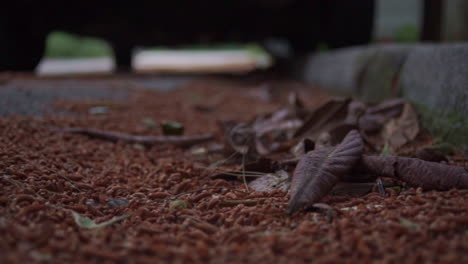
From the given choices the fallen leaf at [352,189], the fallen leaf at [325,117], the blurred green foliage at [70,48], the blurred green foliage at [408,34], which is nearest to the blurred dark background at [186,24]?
the blurred green foliage at [408,34]

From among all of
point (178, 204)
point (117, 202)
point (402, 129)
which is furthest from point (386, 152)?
point (117, 202)

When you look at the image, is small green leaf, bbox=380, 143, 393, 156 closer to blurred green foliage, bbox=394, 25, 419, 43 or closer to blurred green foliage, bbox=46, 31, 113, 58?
blurred green foliage, bbox=394, 25, 419, 43

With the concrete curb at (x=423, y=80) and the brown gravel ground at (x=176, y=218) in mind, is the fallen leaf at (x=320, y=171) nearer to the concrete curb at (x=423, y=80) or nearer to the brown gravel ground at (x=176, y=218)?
the brown gravel ground at (x=176, y=218)

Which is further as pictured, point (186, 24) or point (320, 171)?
point (186, 24)

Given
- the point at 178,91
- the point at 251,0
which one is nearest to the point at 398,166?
the point at 178,91

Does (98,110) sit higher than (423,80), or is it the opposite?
(423,80)

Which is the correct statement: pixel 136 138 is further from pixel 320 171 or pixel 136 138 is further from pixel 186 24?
pixel 186 24

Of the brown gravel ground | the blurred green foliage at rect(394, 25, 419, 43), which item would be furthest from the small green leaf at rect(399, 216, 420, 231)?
the blurred green foliage at rect(394, 25, 419, 43)
